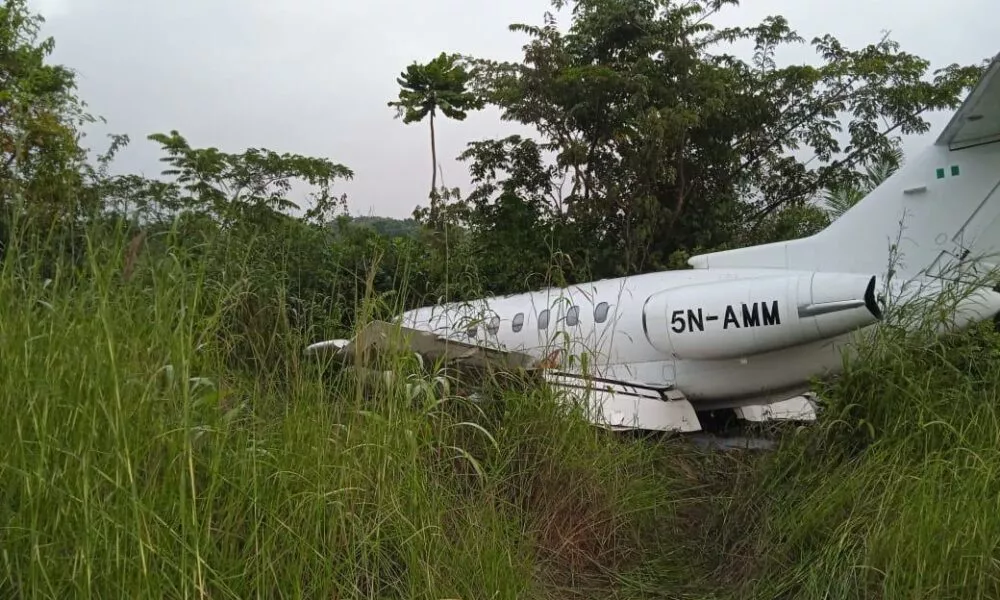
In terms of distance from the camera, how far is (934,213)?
23.9 feet

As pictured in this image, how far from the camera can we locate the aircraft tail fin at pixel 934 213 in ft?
22.7

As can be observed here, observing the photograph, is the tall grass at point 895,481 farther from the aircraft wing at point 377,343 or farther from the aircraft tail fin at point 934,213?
the aircraft tail fin at point 934,213

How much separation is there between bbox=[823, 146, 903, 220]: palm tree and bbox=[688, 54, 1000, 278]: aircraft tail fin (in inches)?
223

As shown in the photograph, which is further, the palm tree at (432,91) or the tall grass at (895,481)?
the palm tree at (432,91)

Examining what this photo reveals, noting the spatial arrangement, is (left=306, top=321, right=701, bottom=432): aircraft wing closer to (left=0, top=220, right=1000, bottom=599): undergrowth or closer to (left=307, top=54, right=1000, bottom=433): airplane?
(left=307, top=54, right=1000, bottom=433): airplane

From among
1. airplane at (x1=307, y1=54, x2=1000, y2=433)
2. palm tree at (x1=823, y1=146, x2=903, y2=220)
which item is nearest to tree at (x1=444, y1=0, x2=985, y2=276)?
palm tree at (x1=823, y1=146, x2=903, y2=220)

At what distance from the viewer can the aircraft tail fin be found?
272 inches

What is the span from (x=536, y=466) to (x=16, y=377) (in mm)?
2491

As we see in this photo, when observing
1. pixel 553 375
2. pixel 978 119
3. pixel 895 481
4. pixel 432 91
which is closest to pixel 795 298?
pixel 978 119

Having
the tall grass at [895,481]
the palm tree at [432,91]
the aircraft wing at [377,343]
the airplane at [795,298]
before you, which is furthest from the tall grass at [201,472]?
the palm tree at [432,91]

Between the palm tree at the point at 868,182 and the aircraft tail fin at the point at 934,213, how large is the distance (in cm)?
566

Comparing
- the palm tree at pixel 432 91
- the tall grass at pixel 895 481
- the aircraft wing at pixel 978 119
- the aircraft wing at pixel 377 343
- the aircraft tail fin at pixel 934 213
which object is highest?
the palm tree at pixel 432 91

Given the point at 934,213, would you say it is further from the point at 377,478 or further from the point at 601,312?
the point at 377,478

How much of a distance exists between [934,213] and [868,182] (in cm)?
798
